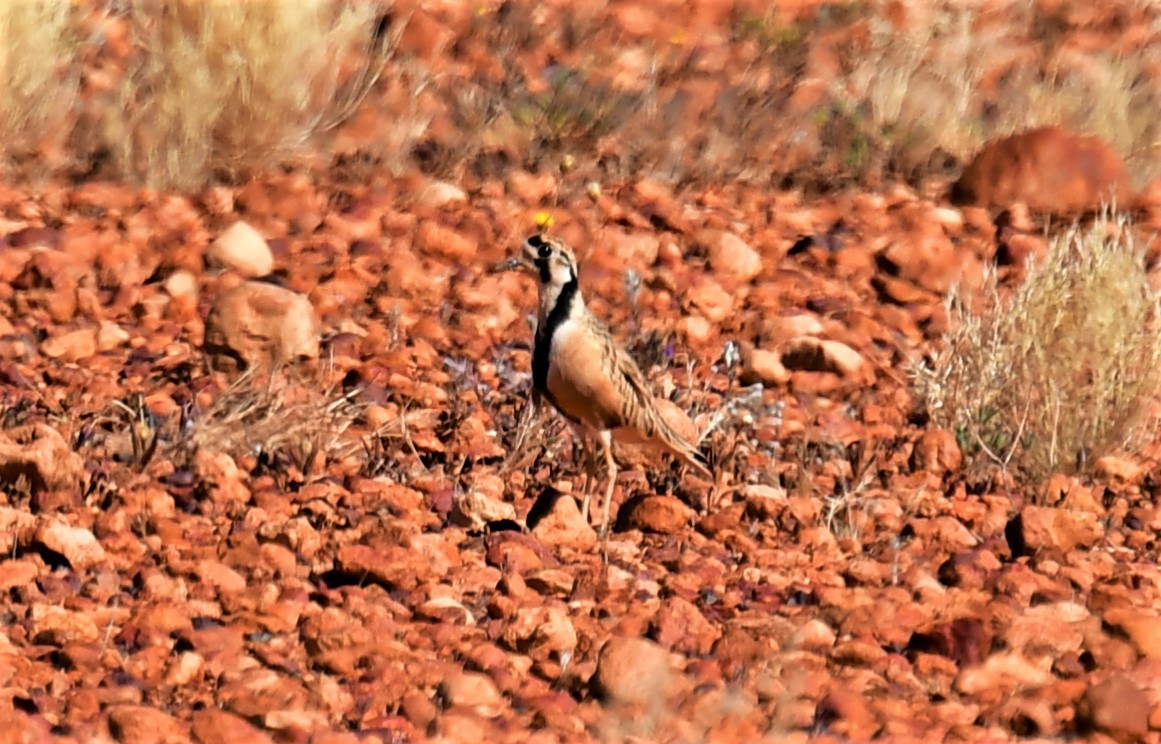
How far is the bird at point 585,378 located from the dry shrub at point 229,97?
2.43m

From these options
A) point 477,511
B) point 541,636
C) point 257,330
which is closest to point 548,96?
point 257,330

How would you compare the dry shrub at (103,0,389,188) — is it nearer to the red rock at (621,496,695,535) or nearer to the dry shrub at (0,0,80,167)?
the dry shrub at (0,0,80,167)

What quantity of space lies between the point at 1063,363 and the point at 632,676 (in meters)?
2.50

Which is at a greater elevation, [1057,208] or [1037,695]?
[1037,695]

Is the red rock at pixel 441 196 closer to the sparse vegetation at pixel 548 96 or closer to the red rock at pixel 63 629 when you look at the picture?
the sparse vegetation at pixel 548 96

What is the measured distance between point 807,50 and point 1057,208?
185cm

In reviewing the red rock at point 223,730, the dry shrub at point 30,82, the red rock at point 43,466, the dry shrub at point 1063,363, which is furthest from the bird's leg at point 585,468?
the dry shrub at point 30,82

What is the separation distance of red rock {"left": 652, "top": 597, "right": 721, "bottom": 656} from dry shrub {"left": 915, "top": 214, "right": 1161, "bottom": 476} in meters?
1.59

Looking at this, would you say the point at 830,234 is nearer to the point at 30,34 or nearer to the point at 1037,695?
the point at 30,34

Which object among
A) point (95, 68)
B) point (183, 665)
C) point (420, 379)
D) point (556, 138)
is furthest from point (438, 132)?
point (183, 665)

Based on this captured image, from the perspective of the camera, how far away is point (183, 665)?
16.4ft

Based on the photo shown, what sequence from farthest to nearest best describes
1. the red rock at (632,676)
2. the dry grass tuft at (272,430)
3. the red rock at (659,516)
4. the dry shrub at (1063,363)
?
the dry shrub at (1063,363), the dry grass tuft at (272,430), the red rock at (659,516), the red rock at (632,676)

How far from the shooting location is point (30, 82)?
9.16 metres

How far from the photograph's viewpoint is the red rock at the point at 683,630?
5.41 m
